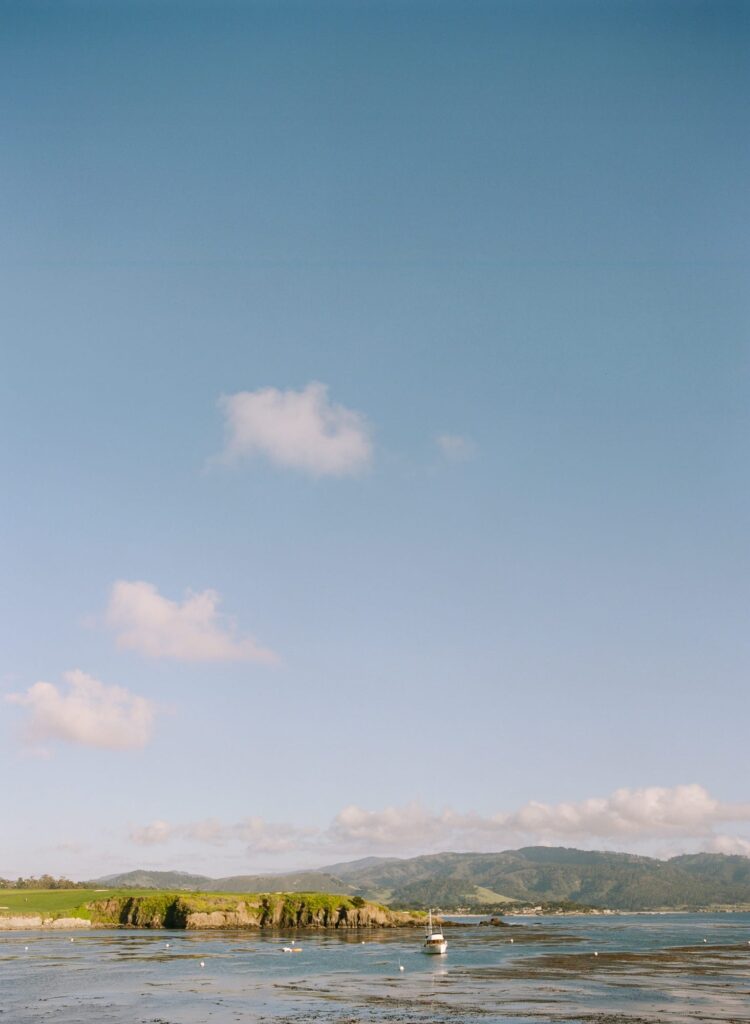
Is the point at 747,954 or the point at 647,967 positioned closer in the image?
the point at 647,967

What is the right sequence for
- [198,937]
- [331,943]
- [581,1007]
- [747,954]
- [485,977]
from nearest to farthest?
[581,1007]
[485,977]
[747,954]
[331,943]
[198,937]

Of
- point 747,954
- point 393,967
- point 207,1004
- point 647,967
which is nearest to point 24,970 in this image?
A: point 207,1004

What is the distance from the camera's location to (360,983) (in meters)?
88.9

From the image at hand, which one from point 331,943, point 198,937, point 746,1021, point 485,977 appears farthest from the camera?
point 198,937

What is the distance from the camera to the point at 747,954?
5285 inches

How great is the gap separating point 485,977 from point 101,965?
5182cm

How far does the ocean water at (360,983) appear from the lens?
220 feet

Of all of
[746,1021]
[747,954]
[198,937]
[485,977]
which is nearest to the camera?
[746,1021]

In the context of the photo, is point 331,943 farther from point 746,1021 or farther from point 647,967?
point 746,1021

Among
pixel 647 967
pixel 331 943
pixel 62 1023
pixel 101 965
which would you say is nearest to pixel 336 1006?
pixel 62 1023

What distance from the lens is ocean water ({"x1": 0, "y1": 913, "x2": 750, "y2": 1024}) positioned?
67.2m

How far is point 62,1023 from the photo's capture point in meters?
62.7

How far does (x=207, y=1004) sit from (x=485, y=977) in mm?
39243

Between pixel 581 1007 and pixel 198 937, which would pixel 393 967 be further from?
pixel 198 937
